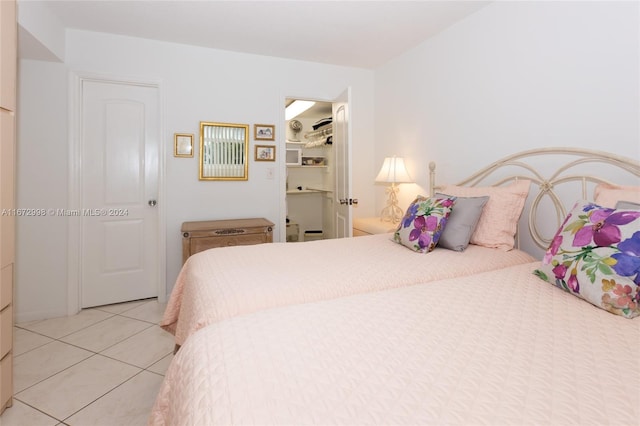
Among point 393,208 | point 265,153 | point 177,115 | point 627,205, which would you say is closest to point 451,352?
point 627,205

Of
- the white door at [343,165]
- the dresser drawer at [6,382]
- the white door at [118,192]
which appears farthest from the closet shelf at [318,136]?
the dresser drawer at [6,382]

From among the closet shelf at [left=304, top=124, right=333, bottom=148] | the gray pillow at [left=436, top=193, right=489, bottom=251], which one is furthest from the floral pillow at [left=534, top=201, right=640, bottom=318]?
the closet shelf at [left=304, top=124, right=333, bottom=148]

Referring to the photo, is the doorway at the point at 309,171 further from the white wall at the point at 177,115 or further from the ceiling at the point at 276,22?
the ceiling at the point at 276,22

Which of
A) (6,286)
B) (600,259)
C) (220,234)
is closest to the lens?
(600,259)

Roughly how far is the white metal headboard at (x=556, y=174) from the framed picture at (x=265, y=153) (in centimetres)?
205

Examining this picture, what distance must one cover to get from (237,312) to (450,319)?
73 cm

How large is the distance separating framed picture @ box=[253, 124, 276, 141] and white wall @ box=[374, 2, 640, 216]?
1.34 metres

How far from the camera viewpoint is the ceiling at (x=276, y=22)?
2486 millimetres

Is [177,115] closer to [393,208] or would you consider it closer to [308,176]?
[393,208]

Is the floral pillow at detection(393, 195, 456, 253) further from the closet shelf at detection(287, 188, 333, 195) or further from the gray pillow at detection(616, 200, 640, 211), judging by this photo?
the closet shelf at detection(287, 188, 333, 195)

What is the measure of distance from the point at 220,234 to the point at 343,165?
4.59 ft

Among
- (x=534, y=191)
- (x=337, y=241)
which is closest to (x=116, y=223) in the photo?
(x=337, y=241)

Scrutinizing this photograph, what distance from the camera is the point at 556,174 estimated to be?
1999 millimetres

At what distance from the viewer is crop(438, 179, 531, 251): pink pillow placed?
2.03 metres
